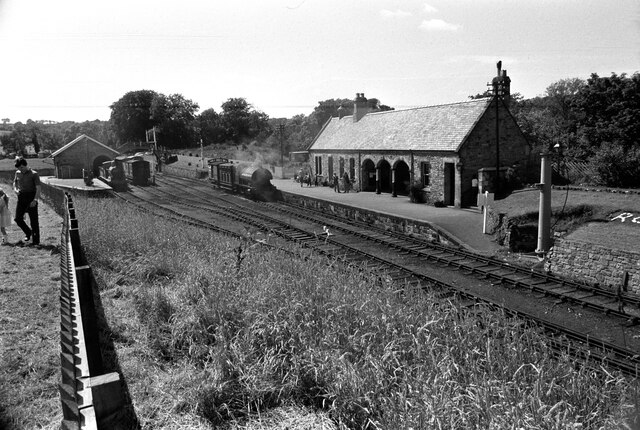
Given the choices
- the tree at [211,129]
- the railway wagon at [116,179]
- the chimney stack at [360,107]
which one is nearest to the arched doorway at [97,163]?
the railway wagon at [116,179]

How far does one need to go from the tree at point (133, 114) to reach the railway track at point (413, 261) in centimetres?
4563

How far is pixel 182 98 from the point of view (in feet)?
264

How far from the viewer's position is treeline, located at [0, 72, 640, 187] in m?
23.6

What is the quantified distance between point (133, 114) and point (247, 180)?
45.7 metres

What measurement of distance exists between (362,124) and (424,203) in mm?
10799

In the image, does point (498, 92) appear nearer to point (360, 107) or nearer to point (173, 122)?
point (360, 107)

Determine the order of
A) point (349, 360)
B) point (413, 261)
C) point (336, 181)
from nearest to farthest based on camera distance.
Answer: point (349, 360), point (413, 261), point (336, 181)

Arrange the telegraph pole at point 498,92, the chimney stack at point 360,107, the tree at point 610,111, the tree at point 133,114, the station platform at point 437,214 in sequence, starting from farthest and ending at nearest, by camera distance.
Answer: the tree at point 133,114 → the chimney stack at point 360,107 → the tree at point 610,111 → the telegraph pole at point 498,92 → the station platform at point 437,214

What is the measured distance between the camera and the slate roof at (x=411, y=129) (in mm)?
23891

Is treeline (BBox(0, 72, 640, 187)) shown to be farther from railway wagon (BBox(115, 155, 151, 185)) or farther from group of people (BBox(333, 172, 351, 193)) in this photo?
railway wagon (BBox(115, 155, 151, 185))

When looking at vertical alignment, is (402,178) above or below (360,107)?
below

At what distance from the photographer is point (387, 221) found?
21062mm

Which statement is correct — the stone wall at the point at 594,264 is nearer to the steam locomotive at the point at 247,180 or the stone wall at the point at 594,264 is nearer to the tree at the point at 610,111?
the tree at the point at 610,111

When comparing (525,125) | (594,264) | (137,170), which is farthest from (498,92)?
(137,170)
